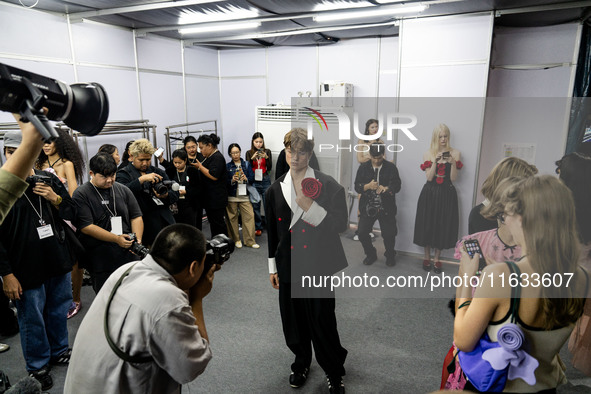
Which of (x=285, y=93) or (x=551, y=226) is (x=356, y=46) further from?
(x=551, y=226)

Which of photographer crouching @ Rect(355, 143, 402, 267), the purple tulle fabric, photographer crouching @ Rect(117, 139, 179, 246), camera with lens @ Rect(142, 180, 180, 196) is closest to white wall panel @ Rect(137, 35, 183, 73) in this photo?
photographer crouching @ Rect(117, 139, 179, 246)

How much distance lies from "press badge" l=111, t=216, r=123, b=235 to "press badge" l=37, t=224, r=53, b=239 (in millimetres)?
362

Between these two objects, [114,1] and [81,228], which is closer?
[81,228]

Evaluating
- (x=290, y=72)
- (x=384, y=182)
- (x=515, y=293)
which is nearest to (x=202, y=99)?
(x=290, y=72)

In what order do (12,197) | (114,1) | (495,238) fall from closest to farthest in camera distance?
(12,197) < (495,238) < (114,1)

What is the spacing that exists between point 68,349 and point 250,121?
4.63 m

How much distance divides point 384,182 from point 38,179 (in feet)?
9.20

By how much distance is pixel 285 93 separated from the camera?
6242mm

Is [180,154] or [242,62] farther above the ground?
[242,62]

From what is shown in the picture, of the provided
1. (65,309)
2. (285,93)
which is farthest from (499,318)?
(285,93)

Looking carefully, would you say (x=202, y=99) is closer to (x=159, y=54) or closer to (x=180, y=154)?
(x=159, y=54)

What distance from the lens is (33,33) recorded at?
3.85 m

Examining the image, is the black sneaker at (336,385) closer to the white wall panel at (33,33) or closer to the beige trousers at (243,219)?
the beige trousers at (243,219)

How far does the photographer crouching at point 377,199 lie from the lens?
354 cm
